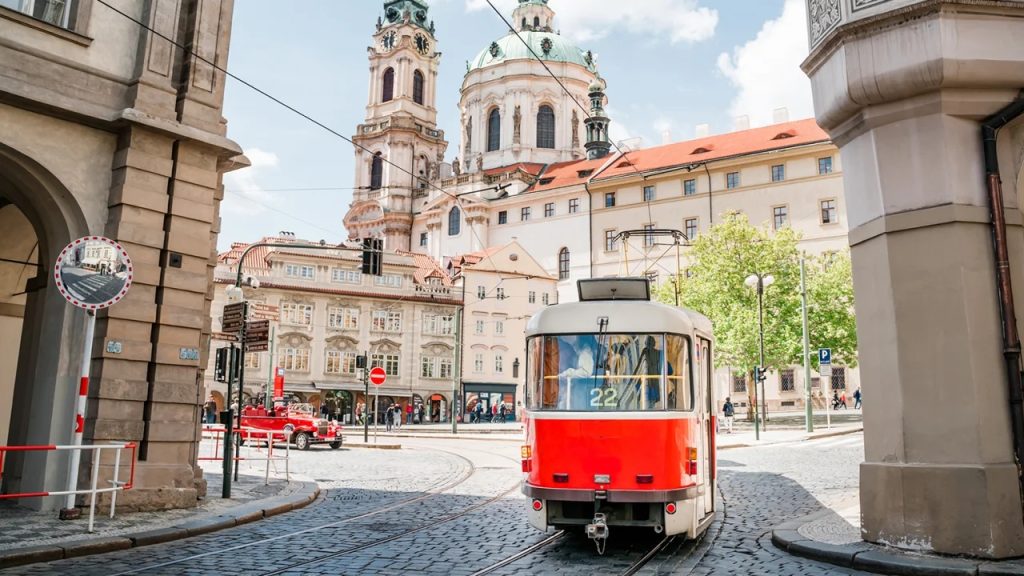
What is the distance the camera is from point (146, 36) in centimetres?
1190

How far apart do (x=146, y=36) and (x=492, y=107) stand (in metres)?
76.4

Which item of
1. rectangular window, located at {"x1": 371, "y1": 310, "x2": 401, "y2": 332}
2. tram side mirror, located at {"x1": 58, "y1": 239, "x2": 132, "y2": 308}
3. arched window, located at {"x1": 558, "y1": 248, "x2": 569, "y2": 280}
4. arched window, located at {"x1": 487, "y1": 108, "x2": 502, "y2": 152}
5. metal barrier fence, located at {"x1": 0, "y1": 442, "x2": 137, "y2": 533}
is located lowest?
metal barrier fence, located at {"x1": 0, "y1": 442, "x2": 137, "y2": 533}

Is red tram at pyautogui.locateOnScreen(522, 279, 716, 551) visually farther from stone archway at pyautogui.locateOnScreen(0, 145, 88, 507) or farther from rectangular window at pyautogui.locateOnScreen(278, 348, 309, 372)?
rectangular window at pyautogui.locateOnScreen(278, 348, 309, 372)

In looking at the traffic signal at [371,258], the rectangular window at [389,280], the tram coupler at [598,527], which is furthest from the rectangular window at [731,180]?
the tram coupler at [598,527]

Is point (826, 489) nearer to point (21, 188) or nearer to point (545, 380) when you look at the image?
point (545, 380)

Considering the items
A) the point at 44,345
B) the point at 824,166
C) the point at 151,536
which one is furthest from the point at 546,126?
the point at 151,536

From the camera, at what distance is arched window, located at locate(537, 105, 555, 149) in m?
85.3

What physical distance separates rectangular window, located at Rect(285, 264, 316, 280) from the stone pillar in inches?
1938

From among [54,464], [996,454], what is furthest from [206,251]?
[996,454]

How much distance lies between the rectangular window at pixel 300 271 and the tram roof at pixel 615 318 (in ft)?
157

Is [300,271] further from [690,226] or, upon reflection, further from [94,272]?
[94,272]

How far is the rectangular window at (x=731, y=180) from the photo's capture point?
6303cm

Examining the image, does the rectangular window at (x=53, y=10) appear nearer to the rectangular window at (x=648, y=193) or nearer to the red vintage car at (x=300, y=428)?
the red vintage car at (x=300, y=428)

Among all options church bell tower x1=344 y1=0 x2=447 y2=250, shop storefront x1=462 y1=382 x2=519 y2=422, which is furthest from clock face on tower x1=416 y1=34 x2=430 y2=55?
shop storefront x1=462 y1=382 x2=519 y2=422
